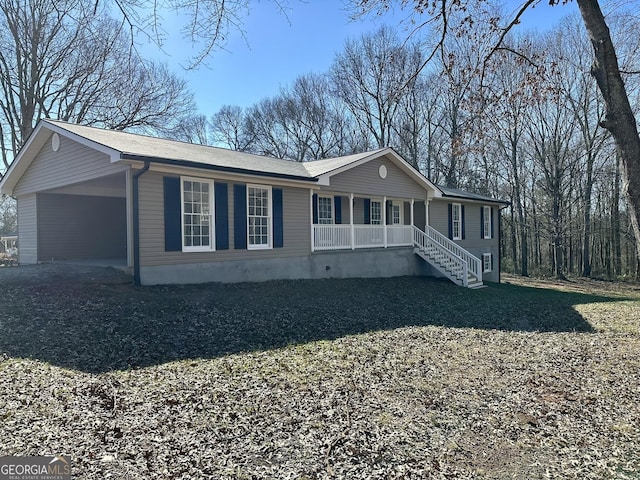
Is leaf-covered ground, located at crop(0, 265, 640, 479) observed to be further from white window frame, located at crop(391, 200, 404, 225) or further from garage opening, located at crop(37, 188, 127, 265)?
white window frame, located at crop(391, 200, 404, 225)

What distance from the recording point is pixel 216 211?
35.7ft

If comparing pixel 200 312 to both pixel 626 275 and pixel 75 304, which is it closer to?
pixel 75 304

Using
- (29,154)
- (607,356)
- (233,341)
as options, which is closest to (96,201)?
(29,154)

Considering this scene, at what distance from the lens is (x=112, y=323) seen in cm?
677

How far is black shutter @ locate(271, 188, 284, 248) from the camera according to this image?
1252 centimetres

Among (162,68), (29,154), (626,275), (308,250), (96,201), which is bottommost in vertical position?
(626,275)

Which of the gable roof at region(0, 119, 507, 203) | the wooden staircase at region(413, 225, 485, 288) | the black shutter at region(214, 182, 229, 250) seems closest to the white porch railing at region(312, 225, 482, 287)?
the wooden staircase at region(413, 225, 485, 288)

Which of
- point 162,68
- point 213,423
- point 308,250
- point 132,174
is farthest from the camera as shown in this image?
point 162,68

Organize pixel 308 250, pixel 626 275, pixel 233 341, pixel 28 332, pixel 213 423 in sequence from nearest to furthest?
pixel 213 423
pixel 28 332
pixel 233 341
pixel 308 250
pixel 626 275

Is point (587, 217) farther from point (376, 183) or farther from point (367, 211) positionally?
point (376, 183)

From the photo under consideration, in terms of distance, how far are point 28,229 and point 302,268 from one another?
9.19 meters

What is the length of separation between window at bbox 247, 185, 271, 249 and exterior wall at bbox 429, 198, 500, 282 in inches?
365

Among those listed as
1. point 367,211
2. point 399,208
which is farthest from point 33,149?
point 399,208

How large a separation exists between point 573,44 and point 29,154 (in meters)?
27.6
